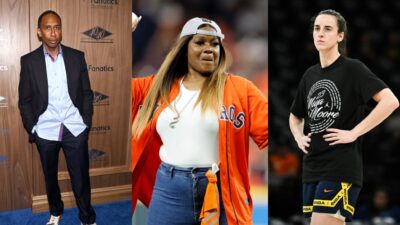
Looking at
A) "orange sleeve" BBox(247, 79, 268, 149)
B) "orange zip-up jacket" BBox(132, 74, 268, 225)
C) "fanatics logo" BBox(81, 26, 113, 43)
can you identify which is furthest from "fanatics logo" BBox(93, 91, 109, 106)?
"orange sleeve" BBox(247, 79, 268, 149)

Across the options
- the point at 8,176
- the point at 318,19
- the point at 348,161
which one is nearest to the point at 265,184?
the point at 348,161

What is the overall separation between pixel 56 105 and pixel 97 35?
56cm

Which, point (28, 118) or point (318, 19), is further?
point (28, 118)

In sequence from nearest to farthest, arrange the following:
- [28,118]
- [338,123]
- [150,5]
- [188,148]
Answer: [338,123] < [188,148] < [150,5] < [28,118]

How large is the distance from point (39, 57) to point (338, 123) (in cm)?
198

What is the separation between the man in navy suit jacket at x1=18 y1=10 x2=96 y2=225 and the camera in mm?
2994

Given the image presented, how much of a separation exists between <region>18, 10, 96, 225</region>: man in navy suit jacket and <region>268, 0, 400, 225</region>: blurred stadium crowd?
141 centimetres

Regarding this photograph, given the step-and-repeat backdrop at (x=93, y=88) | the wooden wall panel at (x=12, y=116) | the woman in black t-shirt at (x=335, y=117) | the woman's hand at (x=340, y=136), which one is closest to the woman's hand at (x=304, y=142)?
the woman in black t-shirt at (x=335, y=117)

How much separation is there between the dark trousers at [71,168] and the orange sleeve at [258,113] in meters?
1.35

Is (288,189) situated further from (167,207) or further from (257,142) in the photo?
(167,207)

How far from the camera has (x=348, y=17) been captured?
2166 millimetres

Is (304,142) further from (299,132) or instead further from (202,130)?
(202,130)

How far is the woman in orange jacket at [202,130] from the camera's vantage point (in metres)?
2.27

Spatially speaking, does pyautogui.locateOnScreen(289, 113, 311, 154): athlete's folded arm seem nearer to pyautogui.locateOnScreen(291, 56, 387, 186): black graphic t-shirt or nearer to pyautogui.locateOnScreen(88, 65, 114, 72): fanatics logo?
pyautogui.locateOnScreen(291, 56, 387, 186): black graphic t-shirt
